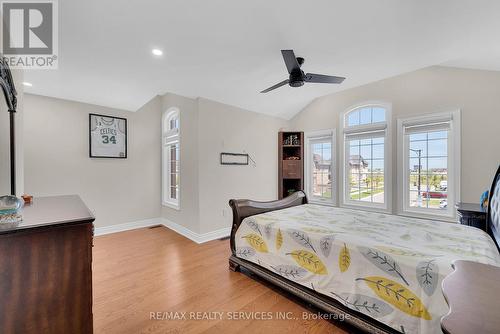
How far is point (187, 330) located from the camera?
170cm

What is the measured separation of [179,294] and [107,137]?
3.20m

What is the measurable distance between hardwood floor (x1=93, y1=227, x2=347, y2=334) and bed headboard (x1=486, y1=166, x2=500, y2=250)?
157cm

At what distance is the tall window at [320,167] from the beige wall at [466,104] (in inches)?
42.7

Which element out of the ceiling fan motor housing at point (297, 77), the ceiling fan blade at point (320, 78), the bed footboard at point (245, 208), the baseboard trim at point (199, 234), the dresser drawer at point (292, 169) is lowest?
the baseboard trim at point (199, 234)

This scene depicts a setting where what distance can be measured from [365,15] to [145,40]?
214cm

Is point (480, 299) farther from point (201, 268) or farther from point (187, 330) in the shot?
point (201, 268)

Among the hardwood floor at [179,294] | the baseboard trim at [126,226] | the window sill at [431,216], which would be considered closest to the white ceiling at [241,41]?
the window sill at [431,216]

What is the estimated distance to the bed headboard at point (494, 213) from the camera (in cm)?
181

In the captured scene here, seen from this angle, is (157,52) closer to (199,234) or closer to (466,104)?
(199,234)

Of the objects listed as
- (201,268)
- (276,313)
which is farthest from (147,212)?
(276,313)

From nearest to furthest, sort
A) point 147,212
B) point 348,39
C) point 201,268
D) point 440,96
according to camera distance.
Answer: point 348,39 < point 201,268 < point 440,96 < point 147,212

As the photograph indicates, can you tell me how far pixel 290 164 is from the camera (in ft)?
15.8

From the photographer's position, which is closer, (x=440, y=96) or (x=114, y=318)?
(x=114, y=318)

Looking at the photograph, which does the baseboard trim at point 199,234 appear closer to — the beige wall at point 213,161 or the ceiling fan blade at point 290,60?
the beige wall at point 213,161
